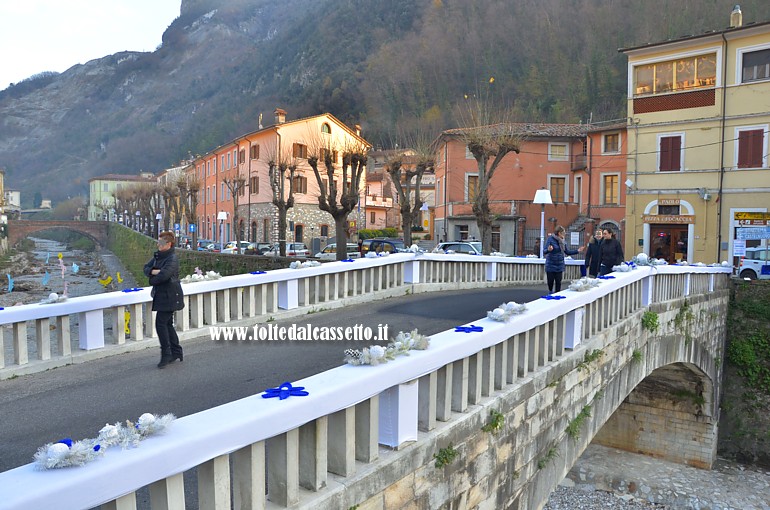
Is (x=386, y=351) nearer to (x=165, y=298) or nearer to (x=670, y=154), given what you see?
(x=165, y=298)

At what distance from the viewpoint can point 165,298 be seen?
6.78 metres

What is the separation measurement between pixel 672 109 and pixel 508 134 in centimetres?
1061

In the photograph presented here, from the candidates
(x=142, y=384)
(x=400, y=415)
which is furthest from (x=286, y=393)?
(x=142, y=384)

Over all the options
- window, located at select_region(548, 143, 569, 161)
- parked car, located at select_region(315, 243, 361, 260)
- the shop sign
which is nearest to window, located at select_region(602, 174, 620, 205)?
window, located at select_region(548, 143, 569, 161)

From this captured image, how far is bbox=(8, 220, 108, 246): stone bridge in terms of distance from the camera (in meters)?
69.4

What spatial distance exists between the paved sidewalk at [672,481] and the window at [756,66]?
16846 mm

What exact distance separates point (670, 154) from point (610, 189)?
832 centimetres

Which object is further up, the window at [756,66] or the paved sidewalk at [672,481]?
the window at [756,66]

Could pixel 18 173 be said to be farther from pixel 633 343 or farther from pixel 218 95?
pixel 633 343

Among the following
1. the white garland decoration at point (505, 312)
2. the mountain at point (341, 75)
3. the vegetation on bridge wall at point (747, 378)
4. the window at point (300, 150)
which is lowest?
the vegetation on bridge wall at point (747, 378)

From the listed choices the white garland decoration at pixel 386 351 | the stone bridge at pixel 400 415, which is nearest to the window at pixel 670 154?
the stone bridge at pixel 400 415

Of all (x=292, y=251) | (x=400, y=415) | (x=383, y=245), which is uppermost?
(x=383, y=245)

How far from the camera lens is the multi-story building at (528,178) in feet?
127

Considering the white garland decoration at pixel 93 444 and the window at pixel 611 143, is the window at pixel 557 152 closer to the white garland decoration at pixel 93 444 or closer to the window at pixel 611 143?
the window at pixel 611 143
